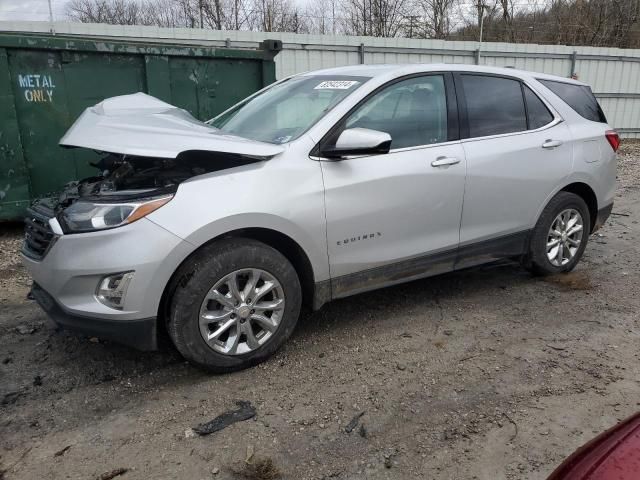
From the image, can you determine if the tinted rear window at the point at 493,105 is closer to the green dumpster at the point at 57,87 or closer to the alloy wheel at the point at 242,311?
the alloy wheel at the point at 242,311

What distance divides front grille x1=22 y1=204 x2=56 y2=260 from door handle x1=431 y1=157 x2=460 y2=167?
234 centimetres

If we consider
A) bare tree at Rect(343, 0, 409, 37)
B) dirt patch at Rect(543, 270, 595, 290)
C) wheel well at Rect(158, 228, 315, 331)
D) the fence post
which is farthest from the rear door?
bare tree at Rect(343, 0, 409, 37)

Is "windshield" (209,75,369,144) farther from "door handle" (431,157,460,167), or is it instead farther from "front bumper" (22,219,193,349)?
"front bumper" (22,219,193,349)

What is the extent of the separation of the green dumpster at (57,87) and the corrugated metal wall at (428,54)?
13.3 ft

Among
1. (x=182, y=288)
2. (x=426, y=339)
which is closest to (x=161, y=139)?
(x=182, y=288)

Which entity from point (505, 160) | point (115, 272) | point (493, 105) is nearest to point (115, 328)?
point (115, 272)

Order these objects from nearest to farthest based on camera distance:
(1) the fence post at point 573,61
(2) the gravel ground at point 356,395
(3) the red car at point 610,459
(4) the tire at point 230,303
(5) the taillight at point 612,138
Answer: (3) the red car at point 610,459 < (2) the gravel ground at point 356,395 < (4) the tire at point 230,303 < (5) the taillight at point 612,138 < (1) the fence post at point 573,61

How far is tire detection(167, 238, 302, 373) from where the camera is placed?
9.47 ft

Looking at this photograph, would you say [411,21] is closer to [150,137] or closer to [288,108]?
[288,108]

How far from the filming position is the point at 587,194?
4.68 meters

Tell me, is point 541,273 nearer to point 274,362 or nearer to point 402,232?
point 402,232

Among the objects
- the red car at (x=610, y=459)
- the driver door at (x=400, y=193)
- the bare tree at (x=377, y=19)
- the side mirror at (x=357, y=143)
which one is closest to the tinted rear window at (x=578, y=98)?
the driver door at (x=400, y=193)

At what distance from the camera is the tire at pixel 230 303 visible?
9.47ft

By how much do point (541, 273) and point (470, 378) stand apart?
1.88 metres
